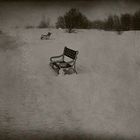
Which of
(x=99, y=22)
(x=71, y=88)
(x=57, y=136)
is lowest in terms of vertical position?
(x=57, y=136)

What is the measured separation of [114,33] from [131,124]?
91 cm

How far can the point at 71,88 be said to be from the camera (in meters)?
2.82

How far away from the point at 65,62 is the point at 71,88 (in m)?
0.32

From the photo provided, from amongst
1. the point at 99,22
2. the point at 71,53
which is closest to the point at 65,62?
the point at 71,53

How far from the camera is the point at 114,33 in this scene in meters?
3.01

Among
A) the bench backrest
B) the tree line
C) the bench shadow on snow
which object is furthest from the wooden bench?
the bench shadow on snow

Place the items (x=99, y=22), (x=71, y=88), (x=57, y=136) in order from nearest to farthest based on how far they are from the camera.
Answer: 1. (x=57, y=136)
2. (x=71, y=88)
3. (x=99, y=22)

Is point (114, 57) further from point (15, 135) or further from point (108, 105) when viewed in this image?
point (15, 135)

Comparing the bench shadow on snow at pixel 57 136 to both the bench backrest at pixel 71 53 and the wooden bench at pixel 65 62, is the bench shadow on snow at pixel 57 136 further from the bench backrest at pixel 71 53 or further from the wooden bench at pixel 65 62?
the bench backrest at pixel 71 53

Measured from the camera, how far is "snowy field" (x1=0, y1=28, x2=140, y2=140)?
8.75 feet

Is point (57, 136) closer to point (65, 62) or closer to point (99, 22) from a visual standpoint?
point (65, 62)

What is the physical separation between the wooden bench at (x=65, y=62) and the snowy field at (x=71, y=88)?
0.05 meters

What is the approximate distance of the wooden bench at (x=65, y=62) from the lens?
291 cm

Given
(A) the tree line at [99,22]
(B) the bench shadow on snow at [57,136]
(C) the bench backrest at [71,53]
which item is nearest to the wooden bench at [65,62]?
(C) the bench backrest at [71,53]
